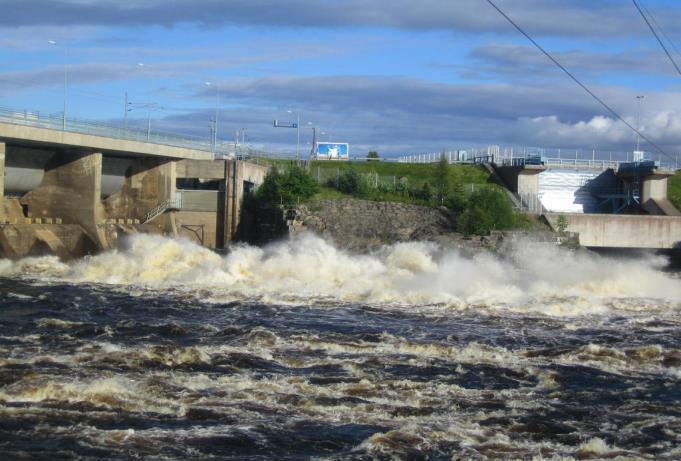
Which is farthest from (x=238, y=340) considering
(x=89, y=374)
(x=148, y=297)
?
(x=148, y=297)

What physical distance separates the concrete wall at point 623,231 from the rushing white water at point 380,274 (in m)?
11.4

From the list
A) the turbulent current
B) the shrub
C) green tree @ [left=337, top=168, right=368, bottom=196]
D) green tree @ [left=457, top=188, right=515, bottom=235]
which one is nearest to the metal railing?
green tree @ [left=337, top=168, right=368, bottom=196]

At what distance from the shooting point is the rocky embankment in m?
54.7

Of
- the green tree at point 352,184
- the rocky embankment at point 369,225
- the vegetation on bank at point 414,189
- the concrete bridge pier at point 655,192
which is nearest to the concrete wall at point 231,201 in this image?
the rocky embankment at point 369,225

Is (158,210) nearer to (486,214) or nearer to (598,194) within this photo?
(486,214)

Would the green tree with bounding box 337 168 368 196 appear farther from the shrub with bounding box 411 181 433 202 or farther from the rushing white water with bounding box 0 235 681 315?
the rushing white water with bounding box 0 235 681 315

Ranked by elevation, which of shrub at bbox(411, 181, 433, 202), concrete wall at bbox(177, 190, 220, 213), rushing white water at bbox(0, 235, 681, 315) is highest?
shrub at bbox(411, 181, 433, 202)

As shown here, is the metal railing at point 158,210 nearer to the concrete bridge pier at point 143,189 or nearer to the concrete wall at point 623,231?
the concrete bridge pier at point 143,189

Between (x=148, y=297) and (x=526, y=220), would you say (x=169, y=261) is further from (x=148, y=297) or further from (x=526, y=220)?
(x=526, y=220)

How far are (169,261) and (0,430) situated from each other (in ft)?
107

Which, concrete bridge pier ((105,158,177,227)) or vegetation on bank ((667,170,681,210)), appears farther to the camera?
vegetation on bank ((667,170,681,210))

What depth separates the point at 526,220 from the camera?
2379 inches

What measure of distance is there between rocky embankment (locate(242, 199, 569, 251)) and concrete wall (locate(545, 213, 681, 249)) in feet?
20.6

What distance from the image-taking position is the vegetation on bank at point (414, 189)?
192 feet
